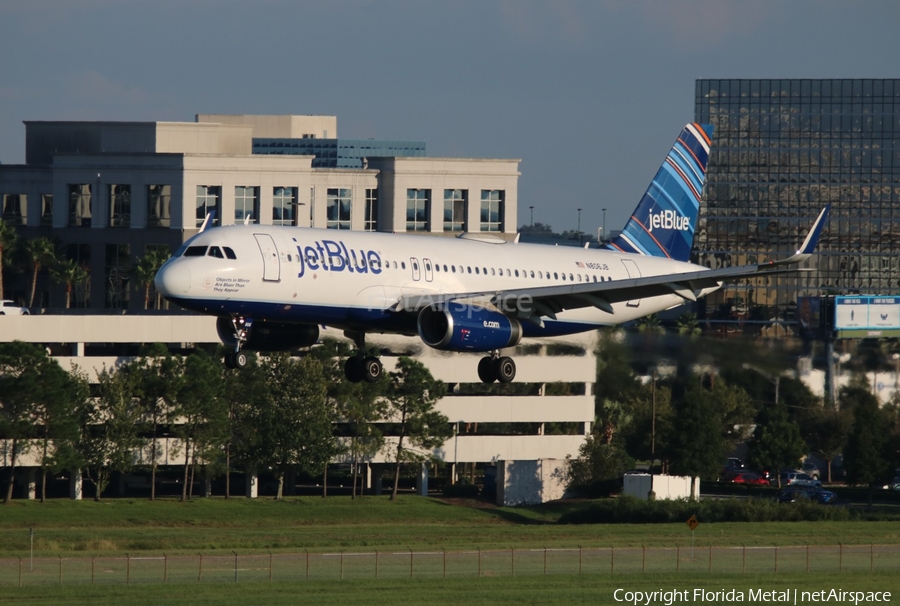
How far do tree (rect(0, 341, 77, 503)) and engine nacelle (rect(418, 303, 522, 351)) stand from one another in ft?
169

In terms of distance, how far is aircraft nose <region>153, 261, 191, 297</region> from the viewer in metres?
51.2

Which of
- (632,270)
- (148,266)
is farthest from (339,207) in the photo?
(632,270)

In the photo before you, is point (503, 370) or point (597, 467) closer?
point (503, 370)

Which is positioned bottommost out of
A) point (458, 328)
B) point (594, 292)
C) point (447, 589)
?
point (447, 589)

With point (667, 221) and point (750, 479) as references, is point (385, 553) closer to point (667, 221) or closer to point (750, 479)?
point (667, 221)

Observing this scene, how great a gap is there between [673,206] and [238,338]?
2928 cm

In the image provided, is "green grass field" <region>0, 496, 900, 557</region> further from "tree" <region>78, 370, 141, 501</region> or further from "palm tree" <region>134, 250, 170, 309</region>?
"palm tree" <region>134, 250, 170, 309</region>

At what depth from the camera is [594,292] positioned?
193ft

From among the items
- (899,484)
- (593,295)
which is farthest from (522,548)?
(899,484)

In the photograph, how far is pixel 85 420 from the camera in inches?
4166

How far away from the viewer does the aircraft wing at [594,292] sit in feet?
186

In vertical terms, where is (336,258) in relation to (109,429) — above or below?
above

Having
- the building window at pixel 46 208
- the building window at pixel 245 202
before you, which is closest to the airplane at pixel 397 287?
the building window at pixel 245 202

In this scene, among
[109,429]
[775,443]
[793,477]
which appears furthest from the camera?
[793,477]
